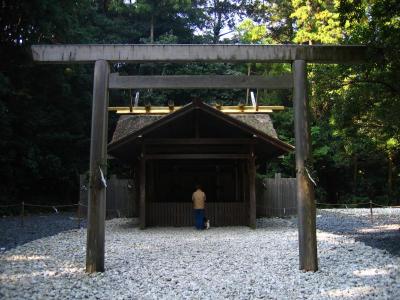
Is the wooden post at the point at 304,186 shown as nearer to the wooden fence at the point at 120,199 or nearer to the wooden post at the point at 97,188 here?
the wooden post at the point at 97,188

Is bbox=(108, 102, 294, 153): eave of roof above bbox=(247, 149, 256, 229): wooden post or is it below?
above

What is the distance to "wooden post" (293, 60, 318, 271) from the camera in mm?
7011

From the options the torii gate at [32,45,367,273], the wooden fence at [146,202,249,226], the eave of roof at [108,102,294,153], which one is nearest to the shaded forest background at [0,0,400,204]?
the torii gate at [32,45,367,273]

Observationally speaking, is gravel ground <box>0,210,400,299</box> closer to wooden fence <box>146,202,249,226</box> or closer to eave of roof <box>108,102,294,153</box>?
eave of roof <box>108,102,294,153</box>

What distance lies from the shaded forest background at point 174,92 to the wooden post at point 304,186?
2.13 m

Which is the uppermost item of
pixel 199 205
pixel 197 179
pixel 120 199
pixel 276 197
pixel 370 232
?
pixel 197 179

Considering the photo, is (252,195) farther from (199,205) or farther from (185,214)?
(185,214)

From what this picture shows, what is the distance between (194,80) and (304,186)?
8.64 feet

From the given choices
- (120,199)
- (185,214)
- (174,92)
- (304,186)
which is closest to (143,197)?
(185,214)

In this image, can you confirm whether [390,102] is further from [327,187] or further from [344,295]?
[327,187]

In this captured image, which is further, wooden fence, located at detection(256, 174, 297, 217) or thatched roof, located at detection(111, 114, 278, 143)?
wooden fence, located at detection(256, 174, 297, 217)

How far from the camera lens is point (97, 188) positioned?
7.14 m

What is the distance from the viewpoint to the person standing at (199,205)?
14.0 m

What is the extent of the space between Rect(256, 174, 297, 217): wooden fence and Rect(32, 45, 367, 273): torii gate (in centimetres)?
1291
